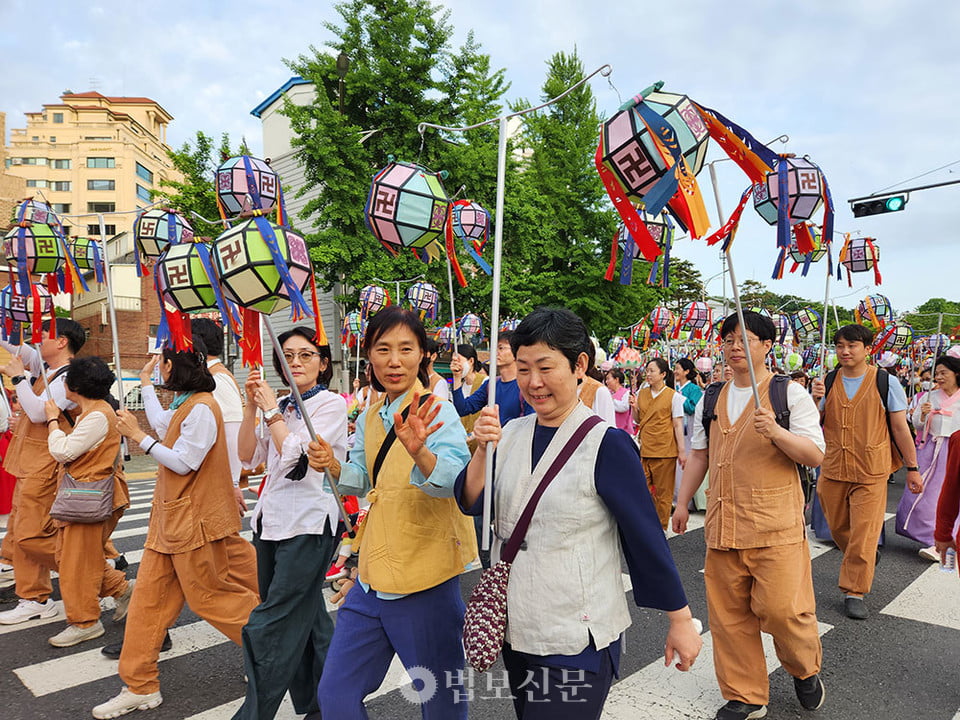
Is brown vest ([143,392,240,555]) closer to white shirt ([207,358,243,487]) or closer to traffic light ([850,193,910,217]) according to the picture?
white shirt ([207,358,243,487])

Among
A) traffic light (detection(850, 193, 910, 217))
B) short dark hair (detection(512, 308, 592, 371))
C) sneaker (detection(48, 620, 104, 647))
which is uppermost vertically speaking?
traffic light (detection(850, 193, 910, 217))

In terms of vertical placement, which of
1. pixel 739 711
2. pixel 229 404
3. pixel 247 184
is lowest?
pixel 739 711

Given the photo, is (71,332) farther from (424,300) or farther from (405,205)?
(424,300)

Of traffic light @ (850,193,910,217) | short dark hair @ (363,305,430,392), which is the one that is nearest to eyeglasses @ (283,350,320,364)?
short dark hair @ (363,305,430,392)

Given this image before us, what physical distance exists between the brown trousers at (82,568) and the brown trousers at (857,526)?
5125 mm

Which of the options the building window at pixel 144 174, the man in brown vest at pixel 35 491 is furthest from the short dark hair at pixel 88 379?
the building window at pixel 144 174

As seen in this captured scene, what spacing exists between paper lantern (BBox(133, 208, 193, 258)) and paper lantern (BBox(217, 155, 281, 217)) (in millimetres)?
944

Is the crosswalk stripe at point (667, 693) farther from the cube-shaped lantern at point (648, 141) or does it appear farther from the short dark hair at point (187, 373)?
the short dark hair at point (187, 373)

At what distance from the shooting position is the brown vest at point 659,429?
23.5ft

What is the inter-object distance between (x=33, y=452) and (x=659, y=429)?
5.67m

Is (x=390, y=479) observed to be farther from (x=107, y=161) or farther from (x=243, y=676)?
(x=107, y=161)

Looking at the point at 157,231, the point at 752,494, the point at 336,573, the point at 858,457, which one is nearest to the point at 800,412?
the point at 752,494

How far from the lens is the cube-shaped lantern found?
2.37 m

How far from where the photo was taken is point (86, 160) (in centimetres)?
5153
